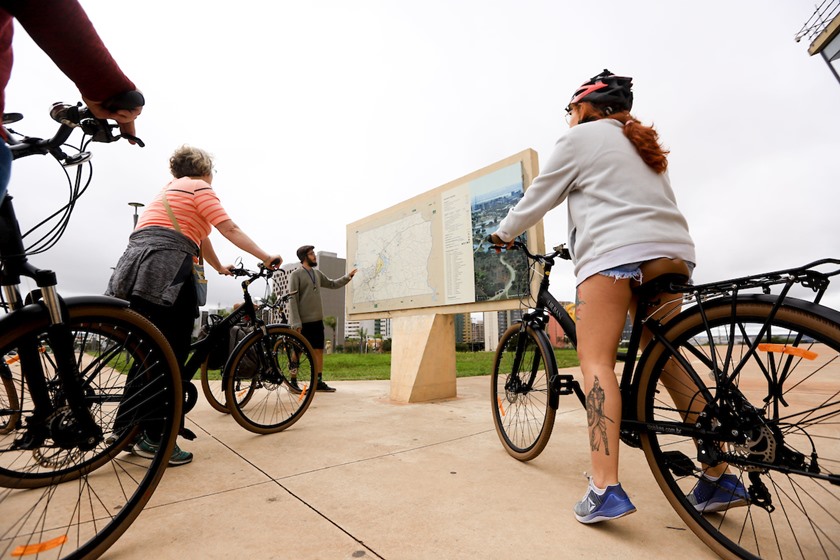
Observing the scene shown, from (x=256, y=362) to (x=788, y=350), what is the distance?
111 inches

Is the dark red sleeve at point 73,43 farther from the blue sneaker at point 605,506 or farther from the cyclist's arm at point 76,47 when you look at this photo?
the blue sneaker at point 605,506

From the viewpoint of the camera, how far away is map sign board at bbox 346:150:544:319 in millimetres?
3695

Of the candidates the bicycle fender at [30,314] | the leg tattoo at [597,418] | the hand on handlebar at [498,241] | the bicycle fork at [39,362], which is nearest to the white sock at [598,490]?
the leg tattoo at [597,418]

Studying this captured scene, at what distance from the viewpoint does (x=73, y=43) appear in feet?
3.28

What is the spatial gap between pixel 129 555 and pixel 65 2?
151cm

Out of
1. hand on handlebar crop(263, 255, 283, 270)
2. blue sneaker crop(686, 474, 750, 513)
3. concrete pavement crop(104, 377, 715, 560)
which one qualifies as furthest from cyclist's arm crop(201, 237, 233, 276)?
blue sneaker crop(686, 474, 750, 513)

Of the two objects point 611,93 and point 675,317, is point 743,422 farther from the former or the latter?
point 611,93

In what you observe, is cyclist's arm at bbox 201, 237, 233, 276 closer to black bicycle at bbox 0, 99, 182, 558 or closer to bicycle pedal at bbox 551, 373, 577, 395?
black bicycle at bbox 0, 99, 182, 558

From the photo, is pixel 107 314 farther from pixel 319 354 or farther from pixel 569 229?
pixel 319 354

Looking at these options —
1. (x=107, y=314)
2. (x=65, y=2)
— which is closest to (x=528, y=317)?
(x=107, y=314)

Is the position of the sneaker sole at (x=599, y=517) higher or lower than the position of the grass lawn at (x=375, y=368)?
higher

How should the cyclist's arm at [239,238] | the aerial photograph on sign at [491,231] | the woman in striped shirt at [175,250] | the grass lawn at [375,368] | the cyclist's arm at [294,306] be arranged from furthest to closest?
the grass lawn at [375,368] < the cyclist's arm at [294,306] < the aerial photograph on sign at [491,231] < the cyclist's arm at [239,238] < the woman in striped shirt at [175,250]

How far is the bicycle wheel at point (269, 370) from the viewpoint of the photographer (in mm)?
2643

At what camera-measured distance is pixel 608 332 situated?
149 centimetres
